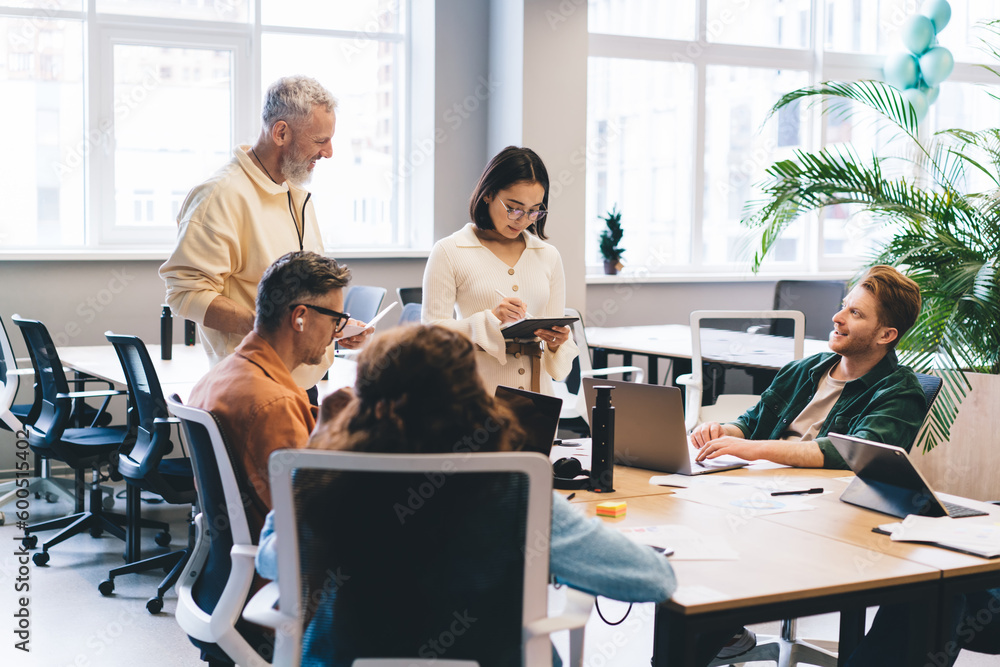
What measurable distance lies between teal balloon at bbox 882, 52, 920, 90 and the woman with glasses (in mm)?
5245

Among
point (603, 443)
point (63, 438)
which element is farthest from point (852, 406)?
point (63, 438)

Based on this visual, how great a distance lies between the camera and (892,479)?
6.82ft

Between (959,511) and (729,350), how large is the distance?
8.56 ft

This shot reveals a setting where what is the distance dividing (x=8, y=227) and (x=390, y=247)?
7.67 ft

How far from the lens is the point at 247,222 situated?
2676 millimetres

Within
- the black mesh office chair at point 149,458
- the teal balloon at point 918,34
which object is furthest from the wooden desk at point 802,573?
the teal balloon at point 918,34

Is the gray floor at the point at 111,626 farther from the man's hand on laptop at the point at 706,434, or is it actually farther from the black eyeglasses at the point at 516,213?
the black eyeglasses at the point at 516,213

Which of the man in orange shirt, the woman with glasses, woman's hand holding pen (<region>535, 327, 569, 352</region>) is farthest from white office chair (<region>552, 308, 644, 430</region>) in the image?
the man in orange shirt

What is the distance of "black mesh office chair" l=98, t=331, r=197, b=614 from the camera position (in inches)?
137

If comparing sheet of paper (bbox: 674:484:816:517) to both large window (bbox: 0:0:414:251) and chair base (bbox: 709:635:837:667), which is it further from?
large window (bbox: 0:0:414:251)

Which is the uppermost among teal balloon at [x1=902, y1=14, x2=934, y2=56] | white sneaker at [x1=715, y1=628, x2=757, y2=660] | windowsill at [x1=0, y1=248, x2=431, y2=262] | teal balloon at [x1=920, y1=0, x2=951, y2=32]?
teal balloon at [x1=920, y1=0, x2=951, y2=32]

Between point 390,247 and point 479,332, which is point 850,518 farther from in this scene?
point 390,247

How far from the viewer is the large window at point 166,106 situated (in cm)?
559

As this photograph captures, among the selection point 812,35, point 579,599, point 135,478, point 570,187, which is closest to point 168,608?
point 135,478
